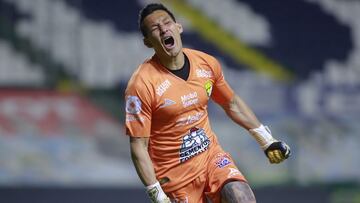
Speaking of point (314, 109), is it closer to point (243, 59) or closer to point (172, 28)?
point (243, 59)

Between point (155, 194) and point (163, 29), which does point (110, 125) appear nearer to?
point (163, 29)

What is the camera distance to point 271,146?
6633 mm

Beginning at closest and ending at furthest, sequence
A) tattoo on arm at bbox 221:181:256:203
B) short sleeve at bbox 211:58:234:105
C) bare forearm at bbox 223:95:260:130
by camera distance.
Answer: tattoo on arm at bbox 221:181:256:203
short sleeve at bbox 211:58:234:105
bare forearm at bbox 223:95:260:130

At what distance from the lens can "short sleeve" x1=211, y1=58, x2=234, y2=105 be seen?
6625 millimetres

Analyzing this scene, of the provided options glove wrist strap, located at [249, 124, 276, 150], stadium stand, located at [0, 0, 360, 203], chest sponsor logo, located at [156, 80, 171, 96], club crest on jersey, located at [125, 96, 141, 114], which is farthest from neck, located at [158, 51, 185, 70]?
stadium stand, located at [0, 0, 360, 203]

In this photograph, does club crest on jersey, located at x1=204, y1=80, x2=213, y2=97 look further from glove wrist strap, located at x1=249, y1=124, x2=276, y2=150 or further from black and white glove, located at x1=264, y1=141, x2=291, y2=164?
black and white glove, located at x1=264, y1=141, x2=291, y2=164

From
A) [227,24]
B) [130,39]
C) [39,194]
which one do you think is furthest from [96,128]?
[227,24]

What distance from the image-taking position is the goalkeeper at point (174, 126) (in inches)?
240

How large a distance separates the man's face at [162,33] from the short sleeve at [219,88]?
40cm

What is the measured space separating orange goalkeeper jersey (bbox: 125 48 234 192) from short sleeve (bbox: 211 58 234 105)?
14 millimetres

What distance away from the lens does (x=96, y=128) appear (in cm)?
1145

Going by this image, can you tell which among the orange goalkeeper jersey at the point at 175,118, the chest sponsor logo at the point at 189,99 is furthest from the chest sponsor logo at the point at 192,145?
the chest sponsor logo at the point at 189,99

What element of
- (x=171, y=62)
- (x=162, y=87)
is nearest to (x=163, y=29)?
(x=171, y=62)

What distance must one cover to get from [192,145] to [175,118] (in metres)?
0.24
